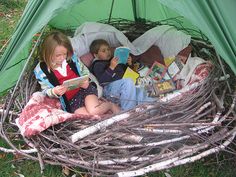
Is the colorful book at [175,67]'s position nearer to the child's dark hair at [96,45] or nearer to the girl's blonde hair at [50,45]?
the child's dark hair at [96,45]

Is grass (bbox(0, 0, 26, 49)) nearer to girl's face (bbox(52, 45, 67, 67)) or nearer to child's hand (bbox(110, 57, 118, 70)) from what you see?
child's hand (bbox(110, 57, 118, 70))

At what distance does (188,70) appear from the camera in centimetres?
457

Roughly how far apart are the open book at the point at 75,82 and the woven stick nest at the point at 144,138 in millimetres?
326

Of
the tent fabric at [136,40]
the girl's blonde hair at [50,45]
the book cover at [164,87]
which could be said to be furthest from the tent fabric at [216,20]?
the tent fabric at [136,40]

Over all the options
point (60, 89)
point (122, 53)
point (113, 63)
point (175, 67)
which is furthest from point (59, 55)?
point (175, 67)

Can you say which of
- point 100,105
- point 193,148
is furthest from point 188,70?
point 193,148

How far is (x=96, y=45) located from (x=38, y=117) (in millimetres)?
1376

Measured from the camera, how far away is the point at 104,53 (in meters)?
4.84

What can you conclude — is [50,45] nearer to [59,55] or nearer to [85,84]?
[59,55]

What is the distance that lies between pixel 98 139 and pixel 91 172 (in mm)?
250

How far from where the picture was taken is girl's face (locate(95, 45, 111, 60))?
4832 mm

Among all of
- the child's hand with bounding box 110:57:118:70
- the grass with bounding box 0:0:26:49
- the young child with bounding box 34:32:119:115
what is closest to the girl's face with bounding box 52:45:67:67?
the young child with bounding box 34:32:119:115

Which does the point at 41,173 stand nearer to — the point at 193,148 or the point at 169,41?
the point at 193,148

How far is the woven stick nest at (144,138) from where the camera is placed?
3.41 meters
